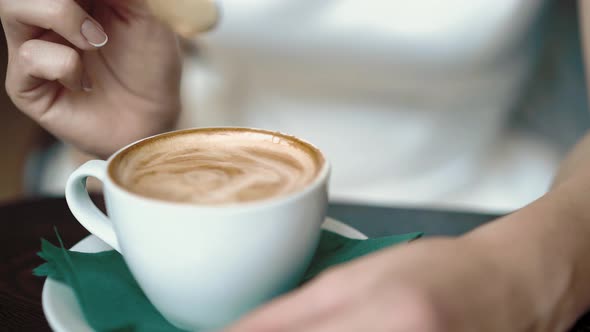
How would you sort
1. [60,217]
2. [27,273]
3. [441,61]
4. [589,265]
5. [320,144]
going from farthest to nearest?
[320,144] → [441,61] → [60,217] → [27,273] → [589,265]

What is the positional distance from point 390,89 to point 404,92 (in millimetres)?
28

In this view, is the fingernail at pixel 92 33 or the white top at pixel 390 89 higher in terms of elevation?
the fingernail at pixel 92 33

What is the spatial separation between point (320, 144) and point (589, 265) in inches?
26.5

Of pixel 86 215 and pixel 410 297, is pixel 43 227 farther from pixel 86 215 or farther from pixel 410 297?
pixel 410 297

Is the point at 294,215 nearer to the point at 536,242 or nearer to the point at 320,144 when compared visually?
the point at 536,242

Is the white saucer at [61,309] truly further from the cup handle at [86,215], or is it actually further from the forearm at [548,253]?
the forearm at [548,253]

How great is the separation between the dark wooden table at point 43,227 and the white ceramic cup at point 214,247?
0.49 ft

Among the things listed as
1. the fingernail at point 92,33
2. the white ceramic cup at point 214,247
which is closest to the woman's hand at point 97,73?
the fingernail at point 92,33

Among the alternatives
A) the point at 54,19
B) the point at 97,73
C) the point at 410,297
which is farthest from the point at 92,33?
the point at 410,297

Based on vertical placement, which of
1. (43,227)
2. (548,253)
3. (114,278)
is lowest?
(43,227)

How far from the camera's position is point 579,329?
1.55 feet

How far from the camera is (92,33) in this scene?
0.62 metres

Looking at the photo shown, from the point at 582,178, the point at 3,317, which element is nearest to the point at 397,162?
the point at 582,178

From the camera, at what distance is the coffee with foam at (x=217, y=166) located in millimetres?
450
